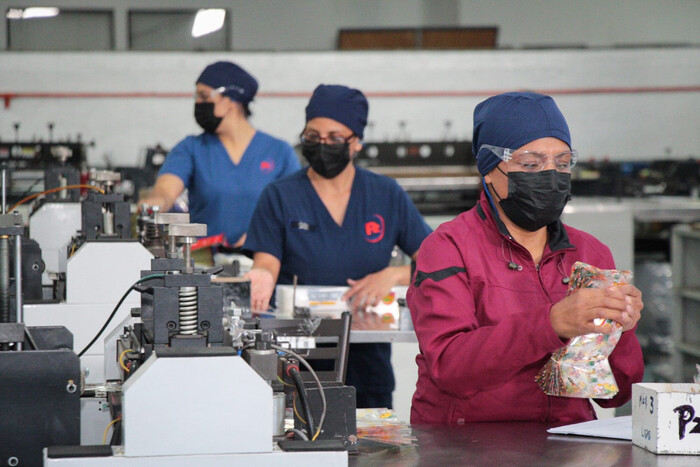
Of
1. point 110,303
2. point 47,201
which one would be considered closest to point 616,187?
point 47,201

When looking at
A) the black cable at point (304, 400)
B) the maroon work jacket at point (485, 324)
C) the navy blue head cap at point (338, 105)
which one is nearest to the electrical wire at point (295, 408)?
the black cable at point (304, 400)

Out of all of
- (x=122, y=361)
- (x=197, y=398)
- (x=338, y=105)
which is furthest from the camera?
(x=338, y=105)

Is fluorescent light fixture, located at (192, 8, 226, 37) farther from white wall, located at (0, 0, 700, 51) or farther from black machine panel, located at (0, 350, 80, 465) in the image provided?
black machine panel, located at (0, 350, 80, 465)

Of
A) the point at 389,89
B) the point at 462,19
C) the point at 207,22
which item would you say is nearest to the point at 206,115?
the point at 389,89

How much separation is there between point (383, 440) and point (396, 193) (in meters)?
1.48

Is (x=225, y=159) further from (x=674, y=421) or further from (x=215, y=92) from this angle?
(x=674, y=421)

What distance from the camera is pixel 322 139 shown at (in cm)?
275

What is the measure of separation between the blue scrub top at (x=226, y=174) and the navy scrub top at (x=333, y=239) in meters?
0.73

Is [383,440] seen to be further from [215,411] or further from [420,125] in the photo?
[420,125]

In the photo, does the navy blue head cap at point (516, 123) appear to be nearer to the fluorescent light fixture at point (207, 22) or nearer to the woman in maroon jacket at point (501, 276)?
the woman in maroon jacket at point (501, 276)

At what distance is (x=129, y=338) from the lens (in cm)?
139

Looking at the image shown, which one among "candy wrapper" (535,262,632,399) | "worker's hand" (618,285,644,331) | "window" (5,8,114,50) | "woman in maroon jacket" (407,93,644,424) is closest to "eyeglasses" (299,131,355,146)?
"woman in maroon jacket" (407,93,644,424)

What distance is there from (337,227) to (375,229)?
0.12m

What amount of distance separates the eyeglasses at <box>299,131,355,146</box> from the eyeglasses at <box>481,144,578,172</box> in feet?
3.67
